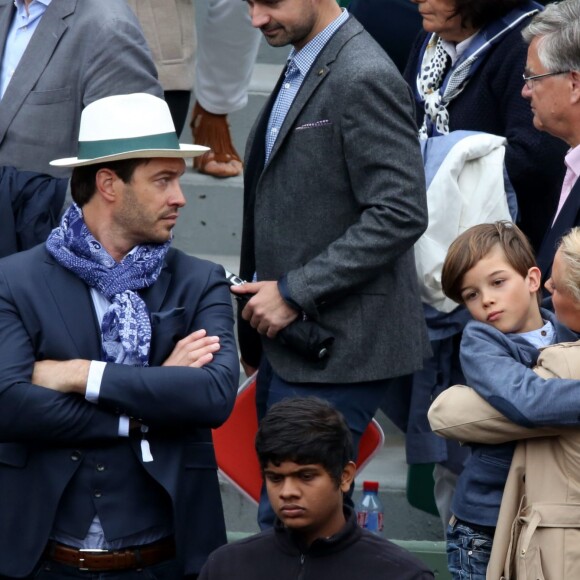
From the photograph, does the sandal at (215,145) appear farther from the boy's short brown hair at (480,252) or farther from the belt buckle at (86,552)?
the belt buckle at (86,552)

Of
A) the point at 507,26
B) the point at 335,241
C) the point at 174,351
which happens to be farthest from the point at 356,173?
the point at 507,26

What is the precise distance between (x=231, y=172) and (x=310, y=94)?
7.74 feet

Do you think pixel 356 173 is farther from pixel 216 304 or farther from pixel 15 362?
pixel 15 362

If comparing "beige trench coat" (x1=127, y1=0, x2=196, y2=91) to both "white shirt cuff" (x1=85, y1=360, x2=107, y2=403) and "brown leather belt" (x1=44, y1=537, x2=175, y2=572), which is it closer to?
"white shirt cuff" (x1=85, y1=360, x2=107, y2=403)

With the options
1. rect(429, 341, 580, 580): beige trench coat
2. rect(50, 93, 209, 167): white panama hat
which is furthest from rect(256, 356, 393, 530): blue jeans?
rect(50, 93, 209, 167): white panama hat

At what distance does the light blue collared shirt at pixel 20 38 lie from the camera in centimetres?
465

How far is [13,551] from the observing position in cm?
352

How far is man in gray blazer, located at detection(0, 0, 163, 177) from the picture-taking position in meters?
4.50

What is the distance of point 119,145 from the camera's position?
12.1ft

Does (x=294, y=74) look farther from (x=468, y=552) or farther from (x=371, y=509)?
(x=371, y=509)

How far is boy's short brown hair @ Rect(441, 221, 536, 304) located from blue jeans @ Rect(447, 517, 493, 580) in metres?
0.62

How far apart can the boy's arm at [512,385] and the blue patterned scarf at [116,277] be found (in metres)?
0.83

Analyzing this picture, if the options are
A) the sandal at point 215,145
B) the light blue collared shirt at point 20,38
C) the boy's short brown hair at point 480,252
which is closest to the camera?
the boy's short brown hair at point 480,252

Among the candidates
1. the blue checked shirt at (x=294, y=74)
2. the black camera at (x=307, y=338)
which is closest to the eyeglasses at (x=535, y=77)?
the blue checked shirt at (x=294, y=74)
